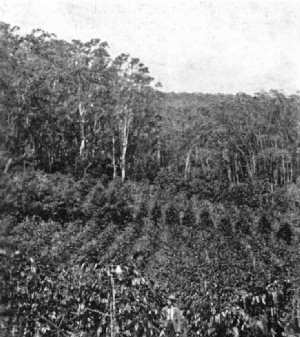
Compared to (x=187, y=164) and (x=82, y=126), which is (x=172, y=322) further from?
(x=187, y=164)

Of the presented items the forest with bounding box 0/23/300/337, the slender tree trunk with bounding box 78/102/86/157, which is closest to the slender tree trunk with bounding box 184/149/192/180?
the forest with bounding box 0/23/300/337

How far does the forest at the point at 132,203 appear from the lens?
4.14 metres

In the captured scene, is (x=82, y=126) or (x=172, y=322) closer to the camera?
(x=172, y=322)

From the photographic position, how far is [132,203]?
23.3 m

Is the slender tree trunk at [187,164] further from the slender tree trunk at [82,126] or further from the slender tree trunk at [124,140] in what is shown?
the slender tree trunk at [82,126]

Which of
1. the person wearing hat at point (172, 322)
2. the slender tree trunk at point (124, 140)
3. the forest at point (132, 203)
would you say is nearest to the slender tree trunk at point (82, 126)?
the forest at point (132, 203)

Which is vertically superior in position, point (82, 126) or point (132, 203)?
point (82, 126)

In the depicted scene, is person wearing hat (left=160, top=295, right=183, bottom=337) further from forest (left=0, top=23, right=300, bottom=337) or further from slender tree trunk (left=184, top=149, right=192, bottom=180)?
slender tree trunk (left=184, top=149, right=192, bottom=180)

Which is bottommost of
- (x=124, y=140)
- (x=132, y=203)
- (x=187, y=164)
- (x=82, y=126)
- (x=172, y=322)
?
(x=132, y=203)

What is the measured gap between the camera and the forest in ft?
13.6

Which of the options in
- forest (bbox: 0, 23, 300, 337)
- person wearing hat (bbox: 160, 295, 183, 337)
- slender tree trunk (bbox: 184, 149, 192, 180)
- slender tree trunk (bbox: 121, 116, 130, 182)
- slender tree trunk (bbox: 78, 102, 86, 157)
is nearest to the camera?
person wearing hat (bbox: 160, 295, 183, 337)

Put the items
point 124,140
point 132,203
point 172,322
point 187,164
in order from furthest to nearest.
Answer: point 187,164, point 124,140, point 132,203, point 172,322

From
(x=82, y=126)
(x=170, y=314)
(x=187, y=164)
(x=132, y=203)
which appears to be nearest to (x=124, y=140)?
(x=82, y=126)

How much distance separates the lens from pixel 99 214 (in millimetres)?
21234
